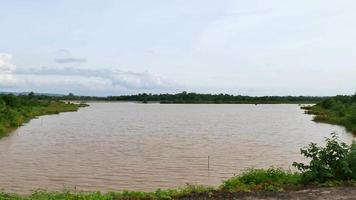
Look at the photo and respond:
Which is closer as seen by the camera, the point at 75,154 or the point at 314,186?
the point at 314,186

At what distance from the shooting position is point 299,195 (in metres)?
12.3

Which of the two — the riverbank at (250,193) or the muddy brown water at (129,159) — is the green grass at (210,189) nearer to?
the riverbank at (250,193)

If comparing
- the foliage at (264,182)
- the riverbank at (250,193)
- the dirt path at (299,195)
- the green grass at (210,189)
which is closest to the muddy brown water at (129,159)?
the foliage at (264,182)

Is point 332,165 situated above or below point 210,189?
above

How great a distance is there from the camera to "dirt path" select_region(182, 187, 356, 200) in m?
12.0

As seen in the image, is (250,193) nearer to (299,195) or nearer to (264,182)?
(299,195)

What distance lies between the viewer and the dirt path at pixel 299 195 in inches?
471

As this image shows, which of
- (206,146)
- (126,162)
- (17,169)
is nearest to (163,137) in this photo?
(206,146)

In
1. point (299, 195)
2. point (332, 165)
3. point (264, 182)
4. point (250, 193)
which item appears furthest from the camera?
point (264, 182)

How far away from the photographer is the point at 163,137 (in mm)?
45031

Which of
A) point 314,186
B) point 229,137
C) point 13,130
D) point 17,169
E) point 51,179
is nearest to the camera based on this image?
point 314,186

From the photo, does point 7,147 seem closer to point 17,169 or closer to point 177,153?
point 17,169

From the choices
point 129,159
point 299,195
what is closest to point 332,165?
point 299,195

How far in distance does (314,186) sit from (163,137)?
31843 mm
